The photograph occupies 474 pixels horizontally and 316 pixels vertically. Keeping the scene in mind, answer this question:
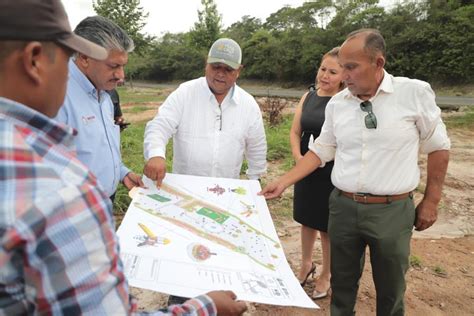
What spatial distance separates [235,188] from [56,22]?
1510 mm

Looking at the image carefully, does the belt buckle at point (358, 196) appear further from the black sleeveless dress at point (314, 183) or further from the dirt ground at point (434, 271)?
the dirt ground at point (434, 271)

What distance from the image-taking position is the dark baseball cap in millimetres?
646

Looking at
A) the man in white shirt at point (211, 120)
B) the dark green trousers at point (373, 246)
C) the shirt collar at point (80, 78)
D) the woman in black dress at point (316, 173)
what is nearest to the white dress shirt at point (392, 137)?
the dark green trousers at point (373, 246)

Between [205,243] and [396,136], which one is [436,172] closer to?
[396,136]

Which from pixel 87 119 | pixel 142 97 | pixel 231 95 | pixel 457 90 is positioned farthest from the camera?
pixel 142 97

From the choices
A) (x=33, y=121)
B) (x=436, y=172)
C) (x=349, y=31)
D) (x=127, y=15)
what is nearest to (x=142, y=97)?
(x=127, y=15)

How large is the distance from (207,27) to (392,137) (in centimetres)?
2763

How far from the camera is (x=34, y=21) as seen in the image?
0.67 metres

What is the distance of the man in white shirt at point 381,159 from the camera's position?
2055 millimetres

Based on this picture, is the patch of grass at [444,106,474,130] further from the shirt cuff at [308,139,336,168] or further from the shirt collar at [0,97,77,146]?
the shirt collar at [0,97,77,146]

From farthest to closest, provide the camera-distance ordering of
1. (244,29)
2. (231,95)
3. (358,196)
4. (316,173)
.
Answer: (244,29), (316,173), (231,95), (358,196)

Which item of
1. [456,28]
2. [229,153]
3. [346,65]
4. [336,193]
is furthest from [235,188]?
[456,28]

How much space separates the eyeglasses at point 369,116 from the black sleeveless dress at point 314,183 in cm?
65

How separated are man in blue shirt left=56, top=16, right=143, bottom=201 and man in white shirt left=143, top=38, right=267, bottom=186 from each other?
0.31 metres
